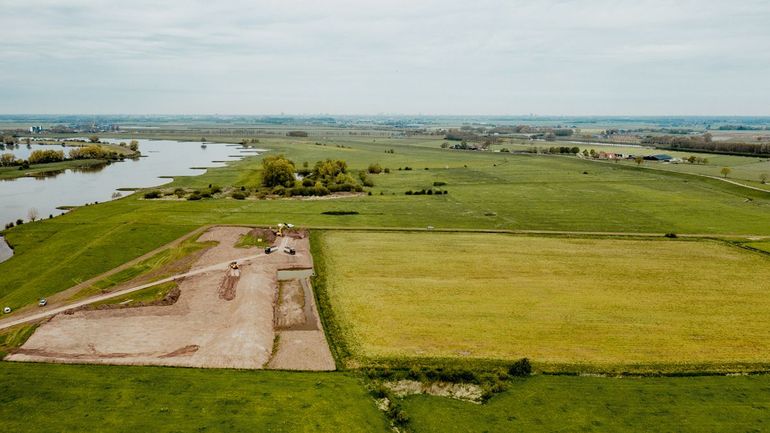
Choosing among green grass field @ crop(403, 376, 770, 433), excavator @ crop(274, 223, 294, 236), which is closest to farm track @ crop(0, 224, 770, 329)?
excavator @ crop(274, 223, 294, 236)

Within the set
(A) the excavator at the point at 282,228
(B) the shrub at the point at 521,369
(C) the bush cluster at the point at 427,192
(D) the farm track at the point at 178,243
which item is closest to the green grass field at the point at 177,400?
(D) the farm track at the point at 178,243

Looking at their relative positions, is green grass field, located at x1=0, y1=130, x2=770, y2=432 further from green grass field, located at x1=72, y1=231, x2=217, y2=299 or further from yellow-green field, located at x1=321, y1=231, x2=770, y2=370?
green grass field, located at x1=72, y1=231, x2=217, y2=299

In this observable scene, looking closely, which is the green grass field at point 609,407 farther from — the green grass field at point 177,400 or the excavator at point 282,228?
the excavator at point 282,228

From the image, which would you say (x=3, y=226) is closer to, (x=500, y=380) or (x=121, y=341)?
(x=121, y=341)

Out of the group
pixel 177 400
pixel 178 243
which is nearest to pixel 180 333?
pixel 177 400

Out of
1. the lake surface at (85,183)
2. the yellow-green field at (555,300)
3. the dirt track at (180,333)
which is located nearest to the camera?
the dirt track at (180,333)

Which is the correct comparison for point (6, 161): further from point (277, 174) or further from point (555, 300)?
point (555, 300)

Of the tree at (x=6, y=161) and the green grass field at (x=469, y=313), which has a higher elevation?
the tree at (x=6, y=161)
